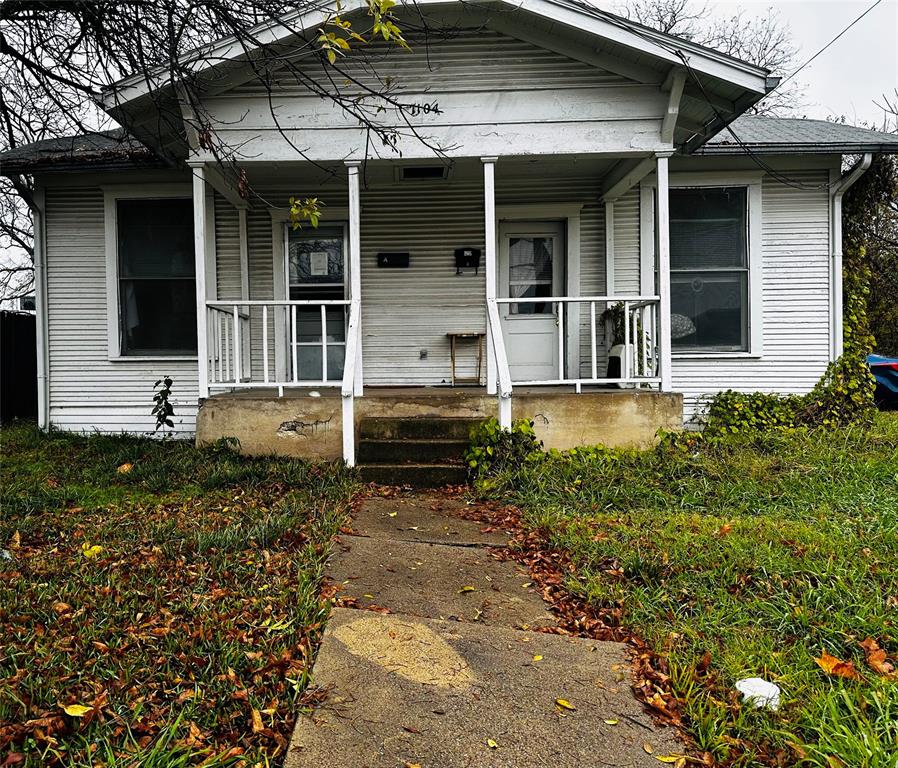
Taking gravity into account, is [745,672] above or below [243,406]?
below

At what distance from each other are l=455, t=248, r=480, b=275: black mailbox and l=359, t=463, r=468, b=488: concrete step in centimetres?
326

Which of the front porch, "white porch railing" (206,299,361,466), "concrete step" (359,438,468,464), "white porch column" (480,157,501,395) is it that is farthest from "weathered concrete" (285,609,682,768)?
the front porch

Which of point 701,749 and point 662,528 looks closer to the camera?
point 701,749

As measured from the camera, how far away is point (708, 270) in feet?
28.2

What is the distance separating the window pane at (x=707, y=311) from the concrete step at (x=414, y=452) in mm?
3690

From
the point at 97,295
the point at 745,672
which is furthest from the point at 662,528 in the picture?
the point at 97,295

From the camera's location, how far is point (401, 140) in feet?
22.9

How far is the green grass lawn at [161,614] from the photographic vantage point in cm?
237

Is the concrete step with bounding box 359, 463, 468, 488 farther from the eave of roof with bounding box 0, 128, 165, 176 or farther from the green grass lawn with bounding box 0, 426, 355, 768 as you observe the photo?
the eave of roof with bounding box 0, 128, 165, 176

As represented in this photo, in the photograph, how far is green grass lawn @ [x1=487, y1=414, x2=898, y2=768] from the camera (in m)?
2.51

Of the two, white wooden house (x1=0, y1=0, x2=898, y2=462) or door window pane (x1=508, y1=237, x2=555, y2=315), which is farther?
door window pane (x1=508, y1=237, x2=555, y2=315)

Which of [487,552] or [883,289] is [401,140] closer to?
[487,552]

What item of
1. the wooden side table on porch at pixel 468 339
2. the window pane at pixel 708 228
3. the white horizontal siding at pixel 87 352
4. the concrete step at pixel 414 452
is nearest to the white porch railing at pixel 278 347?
the concrete step at pixel 414 452

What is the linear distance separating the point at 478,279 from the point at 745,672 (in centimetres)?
651
